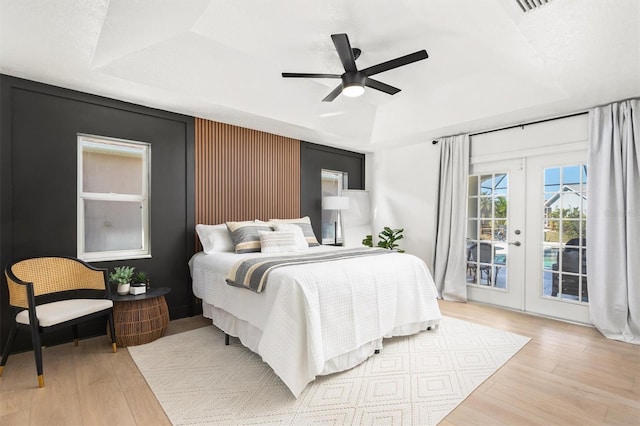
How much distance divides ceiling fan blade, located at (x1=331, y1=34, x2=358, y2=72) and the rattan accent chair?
2725 millimetres

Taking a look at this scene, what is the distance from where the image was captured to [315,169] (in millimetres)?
5289

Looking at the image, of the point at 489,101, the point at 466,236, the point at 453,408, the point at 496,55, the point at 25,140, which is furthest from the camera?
the point at 466,236

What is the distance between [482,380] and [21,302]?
3466 millimetres

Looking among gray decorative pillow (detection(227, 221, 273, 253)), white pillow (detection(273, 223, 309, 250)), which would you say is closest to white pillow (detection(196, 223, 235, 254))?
gray decorative pillow (detection(227, 221, 273, 253))

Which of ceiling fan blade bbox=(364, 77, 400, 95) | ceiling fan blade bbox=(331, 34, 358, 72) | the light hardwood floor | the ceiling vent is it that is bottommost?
the light hardwood floor

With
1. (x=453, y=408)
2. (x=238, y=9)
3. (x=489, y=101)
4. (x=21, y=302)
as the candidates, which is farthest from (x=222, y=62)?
(x=453, y=408)

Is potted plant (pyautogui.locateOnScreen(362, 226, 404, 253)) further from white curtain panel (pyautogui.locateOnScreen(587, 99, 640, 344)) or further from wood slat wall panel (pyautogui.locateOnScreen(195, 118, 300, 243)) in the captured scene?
white curtain panel (pyautogui.locateOnScreen(587, 99, 640, 344))

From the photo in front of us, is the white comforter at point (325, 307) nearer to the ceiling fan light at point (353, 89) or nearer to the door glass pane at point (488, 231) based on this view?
the ceiling fan light at point (353, 89)

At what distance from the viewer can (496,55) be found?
3125 mm

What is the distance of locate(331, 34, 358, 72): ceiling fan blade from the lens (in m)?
2.30

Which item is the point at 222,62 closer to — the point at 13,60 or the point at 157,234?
the point at 13,60

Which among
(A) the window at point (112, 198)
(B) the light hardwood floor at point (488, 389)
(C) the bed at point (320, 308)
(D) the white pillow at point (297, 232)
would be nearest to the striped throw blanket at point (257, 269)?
(C) the bed at point (320, 308)

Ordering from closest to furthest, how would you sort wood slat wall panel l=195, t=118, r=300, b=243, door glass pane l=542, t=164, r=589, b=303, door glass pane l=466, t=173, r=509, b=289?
door glass pane l=542, t=164, r=589, b=303
wood slat wall panel l=195, t=118, r=300, b=243
door glass pane l=466, t=173, r=509, b=289

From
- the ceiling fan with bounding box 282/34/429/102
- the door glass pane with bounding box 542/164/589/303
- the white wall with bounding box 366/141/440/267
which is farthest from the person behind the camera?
the white wall with bounding box 366/141/440/267
